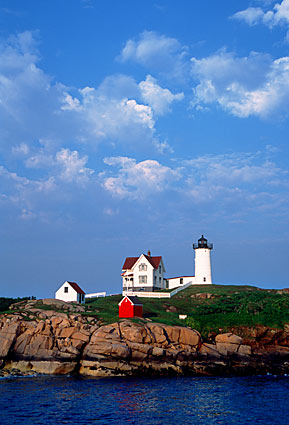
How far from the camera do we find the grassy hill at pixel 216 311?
48.5 m

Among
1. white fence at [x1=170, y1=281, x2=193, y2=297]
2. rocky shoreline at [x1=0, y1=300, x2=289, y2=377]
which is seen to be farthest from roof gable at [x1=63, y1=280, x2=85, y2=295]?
rocky shoreline at [x1=0, y1=300, x2=289, y2=377]

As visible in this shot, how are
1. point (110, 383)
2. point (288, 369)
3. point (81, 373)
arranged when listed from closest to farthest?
point (110, 383) → point (81, 373) → point (288, 369)

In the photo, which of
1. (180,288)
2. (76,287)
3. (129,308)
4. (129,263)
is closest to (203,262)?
(180,288)

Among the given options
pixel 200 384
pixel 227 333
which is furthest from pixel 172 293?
pixel 200 384

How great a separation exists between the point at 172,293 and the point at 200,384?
35.3 m

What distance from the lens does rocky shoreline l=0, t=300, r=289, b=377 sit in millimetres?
39719

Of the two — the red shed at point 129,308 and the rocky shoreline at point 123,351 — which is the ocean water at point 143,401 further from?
the red shed at point 129,308

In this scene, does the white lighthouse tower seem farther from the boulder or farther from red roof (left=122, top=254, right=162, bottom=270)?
the boulder

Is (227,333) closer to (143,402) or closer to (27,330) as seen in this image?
(143,402)

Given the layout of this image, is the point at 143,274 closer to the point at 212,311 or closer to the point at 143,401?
the point at 212,311

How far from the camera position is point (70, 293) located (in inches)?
2694

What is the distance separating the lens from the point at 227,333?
46406mm

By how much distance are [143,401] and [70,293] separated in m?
41.8

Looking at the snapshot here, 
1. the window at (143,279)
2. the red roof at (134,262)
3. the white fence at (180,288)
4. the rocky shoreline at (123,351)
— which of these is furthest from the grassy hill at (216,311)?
the red roof at (134,262)
